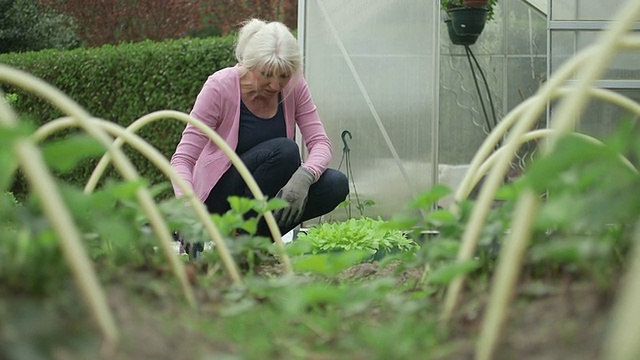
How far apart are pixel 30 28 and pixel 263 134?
7.99 m

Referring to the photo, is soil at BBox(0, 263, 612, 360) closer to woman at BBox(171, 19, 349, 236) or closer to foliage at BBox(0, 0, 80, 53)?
woman at BBox(171, 19, 349, 236)

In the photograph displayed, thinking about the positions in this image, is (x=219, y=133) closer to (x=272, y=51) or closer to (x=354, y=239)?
(x=272, y=51)

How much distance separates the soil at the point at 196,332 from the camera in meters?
1.17

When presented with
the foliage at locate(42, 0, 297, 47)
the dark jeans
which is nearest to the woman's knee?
the dark jeans

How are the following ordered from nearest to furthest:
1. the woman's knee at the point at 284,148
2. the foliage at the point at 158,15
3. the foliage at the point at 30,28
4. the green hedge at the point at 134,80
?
the woman's knee at the point at 284,148, the green hedge at the point at 134,80, the foliage at the point at 30,28, the foliage at the point at 158,15

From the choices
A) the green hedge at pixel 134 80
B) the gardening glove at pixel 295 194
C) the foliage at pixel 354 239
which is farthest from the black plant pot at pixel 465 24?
the gardening glove at pixel 295 194

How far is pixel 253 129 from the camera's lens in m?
3.81

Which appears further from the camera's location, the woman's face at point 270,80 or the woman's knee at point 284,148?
the woman's knee at point 284,148

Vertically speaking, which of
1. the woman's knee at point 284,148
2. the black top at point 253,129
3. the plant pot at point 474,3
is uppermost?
the plant pot at point 474,3

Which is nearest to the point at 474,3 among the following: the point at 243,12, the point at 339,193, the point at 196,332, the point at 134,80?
the point at 339,193

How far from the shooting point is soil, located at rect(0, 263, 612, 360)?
1.17 meters

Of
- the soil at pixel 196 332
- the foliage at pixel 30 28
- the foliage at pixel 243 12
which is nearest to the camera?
the soil at pixel 196 332

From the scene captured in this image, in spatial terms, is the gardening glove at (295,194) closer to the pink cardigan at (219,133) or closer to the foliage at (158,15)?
the pink cardigan at (219,133)

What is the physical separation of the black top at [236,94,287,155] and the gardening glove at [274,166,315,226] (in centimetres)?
26
